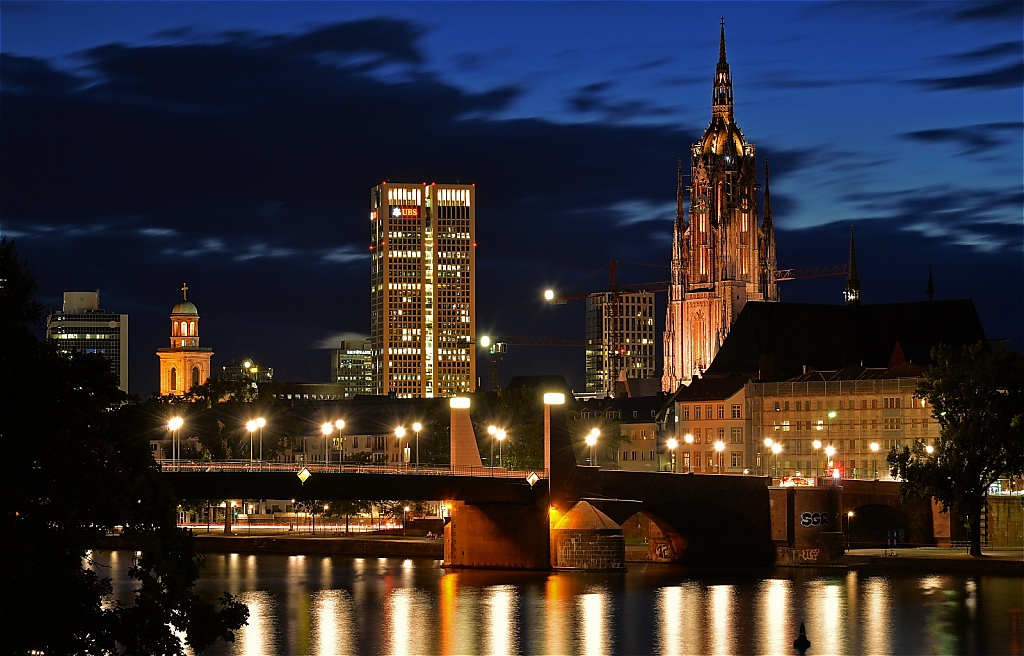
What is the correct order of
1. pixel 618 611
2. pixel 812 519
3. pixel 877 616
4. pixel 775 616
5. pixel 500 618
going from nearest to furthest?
pixel 500 618 < pixel 877 616 < pixel 775 616 < pixel 618 611 < pixel 812 519

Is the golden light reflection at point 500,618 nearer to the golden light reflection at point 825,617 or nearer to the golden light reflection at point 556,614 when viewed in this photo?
the golden light reflection at point 556,614

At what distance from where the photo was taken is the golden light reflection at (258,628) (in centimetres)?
8025

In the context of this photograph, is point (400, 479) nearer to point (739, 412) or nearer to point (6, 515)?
point (6, 515)

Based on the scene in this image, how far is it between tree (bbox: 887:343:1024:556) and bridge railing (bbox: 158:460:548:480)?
77.8ft

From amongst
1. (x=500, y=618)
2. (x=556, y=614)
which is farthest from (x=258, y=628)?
(x=556, y=614)

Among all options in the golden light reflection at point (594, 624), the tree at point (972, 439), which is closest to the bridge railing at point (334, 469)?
the golden light reflection at point (594, 624)

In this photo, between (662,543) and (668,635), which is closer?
(668,635)

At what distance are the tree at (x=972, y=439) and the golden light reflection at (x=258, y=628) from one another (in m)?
41.7

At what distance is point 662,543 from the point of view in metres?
126

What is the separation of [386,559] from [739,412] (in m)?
58.6

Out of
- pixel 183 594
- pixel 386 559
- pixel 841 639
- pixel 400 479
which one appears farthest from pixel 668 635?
pixel 386 559

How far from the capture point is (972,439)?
386 ft

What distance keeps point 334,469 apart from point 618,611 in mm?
24100

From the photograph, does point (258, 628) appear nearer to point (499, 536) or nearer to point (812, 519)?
point (499, 536)
